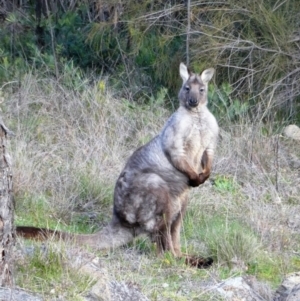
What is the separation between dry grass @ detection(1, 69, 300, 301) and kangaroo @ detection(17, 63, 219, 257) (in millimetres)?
164

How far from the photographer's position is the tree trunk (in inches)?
198

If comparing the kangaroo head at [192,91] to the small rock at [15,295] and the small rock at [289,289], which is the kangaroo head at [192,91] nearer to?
the small rock at [289,289]

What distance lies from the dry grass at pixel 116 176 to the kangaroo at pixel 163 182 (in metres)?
0.16

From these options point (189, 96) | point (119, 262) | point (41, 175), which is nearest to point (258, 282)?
point (119, 262)

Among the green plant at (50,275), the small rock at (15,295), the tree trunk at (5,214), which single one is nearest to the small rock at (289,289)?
the green plant at (50,275)

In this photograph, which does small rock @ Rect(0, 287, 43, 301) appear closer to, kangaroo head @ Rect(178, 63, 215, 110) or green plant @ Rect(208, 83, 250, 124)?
kangaroo head @ Rect(178, 63, 215, 110)

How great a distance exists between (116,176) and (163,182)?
167cm

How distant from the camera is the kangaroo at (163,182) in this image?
667 centimetres

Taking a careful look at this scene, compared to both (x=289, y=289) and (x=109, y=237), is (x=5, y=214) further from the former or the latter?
(x=289, y=289)

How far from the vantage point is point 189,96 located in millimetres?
7402

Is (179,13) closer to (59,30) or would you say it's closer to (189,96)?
(59,30)

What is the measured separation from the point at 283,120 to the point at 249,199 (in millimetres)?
3033

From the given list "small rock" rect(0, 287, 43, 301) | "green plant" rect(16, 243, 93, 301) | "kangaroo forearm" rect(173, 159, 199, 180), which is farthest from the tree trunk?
"kangaroo forearm" rect(173, 159, 199, 180)

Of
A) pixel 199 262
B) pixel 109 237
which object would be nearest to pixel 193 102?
pixel 109 237
